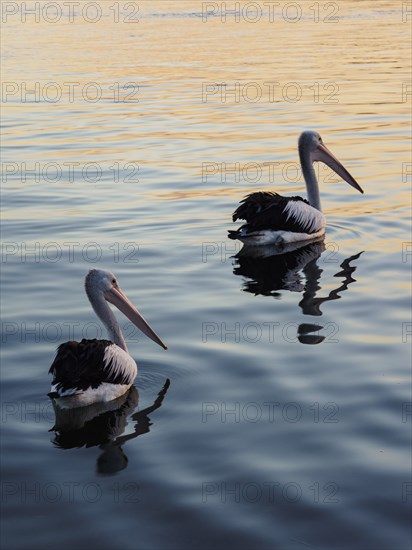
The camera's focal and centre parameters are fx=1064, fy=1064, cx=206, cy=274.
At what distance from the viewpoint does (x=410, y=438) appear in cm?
616

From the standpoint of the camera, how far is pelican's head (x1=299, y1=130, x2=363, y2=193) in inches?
487

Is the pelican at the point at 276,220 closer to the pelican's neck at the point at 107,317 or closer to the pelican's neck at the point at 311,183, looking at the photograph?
the pelican's neck at the point at 311,183

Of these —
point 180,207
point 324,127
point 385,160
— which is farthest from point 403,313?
point 324,127

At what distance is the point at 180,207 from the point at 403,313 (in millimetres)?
4655

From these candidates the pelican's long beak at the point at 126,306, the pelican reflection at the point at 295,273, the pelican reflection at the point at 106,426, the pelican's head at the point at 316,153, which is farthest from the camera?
the pelican's head at the point at 316,153

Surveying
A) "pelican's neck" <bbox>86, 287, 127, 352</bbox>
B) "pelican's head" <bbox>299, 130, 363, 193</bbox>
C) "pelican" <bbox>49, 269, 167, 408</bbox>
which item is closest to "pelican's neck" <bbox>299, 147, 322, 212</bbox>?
"pelican's head" <bbox>299, 130, 363, 193</bbox>

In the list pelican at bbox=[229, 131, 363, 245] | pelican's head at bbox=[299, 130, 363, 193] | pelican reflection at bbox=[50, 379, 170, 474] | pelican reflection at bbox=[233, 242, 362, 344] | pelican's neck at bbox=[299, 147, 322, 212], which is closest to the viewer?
pelican reflection at bbox=[50, 379, 170, 474]

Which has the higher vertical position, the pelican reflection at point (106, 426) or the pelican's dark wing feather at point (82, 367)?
the pelican's dark wing feather at point (82, 367)

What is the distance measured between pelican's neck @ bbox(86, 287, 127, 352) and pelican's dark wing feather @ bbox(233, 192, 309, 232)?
367 cm

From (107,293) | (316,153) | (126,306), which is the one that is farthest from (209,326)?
(316,153)

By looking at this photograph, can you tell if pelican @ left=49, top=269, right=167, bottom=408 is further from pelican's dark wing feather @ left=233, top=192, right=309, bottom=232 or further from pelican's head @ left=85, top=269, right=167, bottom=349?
pelican's dark wing feather @ left=233, top=192, right=309, bottom=232

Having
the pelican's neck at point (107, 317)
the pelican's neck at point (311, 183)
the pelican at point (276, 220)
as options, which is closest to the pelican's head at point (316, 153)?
the pelican's neck at point (311, 183)

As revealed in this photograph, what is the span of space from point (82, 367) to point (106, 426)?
1.30 feet

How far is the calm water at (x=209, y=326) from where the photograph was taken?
17.9 feet
